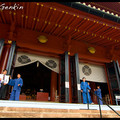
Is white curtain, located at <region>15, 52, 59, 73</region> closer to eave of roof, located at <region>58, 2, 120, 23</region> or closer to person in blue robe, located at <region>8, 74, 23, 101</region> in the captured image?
person in blue robe, located at <region>8, 74, 23, 101</region>

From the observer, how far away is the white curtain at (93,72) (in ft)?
20.9

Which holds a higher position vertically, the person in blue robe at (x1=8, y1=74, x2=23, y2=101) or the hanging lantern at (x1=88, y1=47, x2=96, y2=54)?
the hanging lantern at (x1=88, y1=47, x2=96, y2=54)

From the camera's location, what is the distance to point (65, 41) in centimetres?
597

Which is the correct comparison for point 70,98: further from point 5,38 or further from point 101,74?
point 5,38

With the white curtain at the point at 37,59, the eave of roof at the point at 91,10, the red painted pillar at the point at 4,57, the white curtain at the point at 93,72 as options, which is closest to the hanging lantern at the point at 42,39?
the white curtain at the point at 37,59

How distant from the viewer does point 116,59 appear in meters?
6.56

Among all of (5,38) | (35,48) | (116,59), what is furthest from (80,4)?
(116,59)

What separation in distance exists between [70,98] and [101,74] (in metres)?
2.66

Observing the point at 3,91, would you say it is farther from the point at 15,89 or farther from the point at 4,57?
the point at 4,57

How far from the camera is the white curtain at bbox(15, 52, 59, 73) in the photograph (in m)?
5.38

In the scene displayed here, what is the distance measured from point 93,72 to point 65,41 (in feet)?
8.05

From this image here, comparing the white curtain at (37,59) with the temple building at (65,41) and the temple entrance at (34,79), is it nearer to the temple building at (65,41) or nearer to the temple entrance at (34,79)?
the temple building at (65,41)
